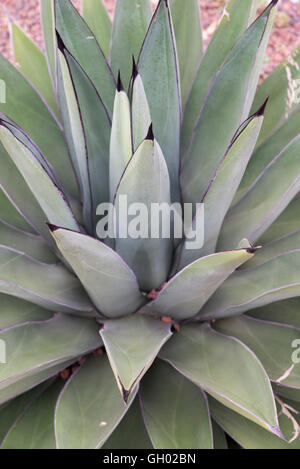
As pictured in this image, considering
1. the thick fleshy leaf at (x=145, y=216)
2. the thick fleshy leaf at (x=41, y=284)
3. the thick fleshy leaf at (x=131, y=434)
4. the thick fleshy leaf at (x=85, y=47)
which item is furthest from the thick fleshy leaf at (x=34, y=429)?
the thick fleshy leaf at (x=85, y=47)

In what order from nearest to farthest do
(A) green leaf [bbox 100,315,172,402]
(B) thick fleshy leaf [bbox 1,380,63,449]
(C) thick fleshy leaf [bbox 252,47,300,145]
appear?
(A) green leaf [bbox 100,315,172,402]
(B) thick fleshy leaf [bbox 1,380,63,449]
(C) thick fleshy leaf [bbox 252,47,300,145]

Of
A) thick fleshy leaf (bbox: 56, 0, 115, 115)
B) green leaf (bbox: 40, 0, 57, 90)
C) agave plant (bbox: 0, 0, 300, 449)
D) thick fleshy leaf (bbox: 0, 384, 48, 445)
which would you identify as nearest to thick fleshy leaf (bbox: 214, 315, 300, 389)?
agave plant (bbox: 0, 0, 300, 449)

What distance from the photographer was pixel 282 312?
3.52 ft

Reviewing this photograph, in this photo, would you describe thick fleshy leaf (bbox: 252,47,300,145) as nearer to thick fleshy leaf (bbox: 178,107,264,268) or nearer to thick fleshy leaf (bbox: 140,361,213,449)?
thick fleshy leaf (bbox: 178,107,264,268)

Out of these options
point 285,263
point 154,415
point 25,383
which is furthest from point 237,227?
point 25,383

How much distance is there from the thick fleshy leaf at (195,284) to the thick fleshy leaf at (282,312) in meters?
0.21

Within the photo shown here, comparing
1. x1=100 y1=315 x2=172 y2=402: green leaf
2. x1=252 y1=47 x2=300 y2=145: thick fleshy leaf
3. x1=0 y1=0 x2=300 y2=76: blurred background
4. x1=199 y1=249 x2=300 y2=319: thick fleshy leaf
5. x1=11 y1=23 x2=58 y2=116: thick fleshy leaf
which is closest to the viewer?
x1=100 y1=315 x2=172 y2=402: green leaf

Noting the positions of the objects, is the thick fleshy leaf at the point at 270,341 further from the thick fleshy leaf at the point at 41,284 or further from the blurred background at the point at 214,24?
the blurred background at the point at 214,24

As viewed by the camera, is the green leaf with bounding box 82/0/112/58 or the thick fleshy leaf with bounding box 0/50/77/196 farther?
the green leaf with bounding box 82/0/112/58

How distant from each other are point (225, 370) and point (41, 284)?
1.24 feet

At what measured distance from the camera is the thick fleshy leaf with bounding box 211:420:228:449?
1.02 meters

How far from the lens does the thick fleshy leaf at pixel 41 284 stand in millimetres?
869

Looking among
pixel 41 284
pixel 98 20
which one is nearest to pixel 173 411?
pixel 41 284

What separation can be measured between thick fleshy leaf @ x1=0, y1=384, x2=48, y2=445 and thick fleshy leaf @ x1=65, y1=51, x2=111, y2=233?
39cm
